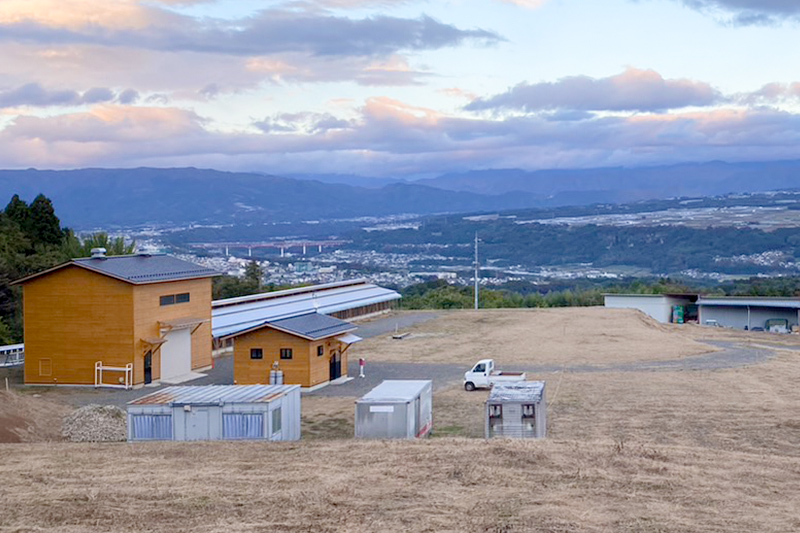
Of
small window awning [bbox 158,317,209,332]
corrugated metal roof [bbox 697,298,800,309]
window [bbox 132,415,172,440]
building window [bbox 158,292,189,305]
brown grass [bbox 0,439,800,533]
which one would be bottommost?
corrugated metal roof [bbox 697,298,800,309]

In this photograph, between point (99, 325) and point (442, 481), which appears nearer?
point (442, 481)

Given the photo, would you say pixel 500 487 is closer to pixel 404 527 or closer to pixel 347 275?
pixel 404 527

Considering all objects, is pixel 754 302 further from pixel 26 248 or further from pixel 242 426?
pixel 242 426

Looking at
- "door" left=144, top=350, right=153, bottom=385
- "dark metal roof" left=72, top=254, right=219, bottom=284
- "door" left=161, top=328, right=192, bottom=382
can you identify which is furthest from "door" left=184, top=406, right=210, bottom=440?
"door" left=161, top=328, right=192, bottom=382

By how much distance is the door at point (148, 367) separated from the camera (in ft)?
115

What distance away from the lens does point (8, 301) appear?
166 ft

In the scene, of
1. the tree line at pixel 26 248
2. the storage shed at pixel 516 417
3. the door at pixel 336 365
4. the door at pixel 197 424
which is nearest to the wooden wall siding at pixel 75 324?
the door at pixel 336 365

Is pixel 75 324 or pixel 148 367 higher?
pixel 75 324

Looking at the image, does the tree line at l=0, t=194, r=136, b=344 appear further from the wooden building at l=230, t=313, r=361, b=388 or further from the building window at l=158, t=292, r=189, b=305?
the wooden building at l=230, t=313, r=361, b=388

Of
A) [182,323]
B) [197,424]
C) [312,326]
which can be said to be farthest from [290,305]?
[197,424]

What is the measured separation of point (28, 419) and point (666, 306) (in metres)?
49.8

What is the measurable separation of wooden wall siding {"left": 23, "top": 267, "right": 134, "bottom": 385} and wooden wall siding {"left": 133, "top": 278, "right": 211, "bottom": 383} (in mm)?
475

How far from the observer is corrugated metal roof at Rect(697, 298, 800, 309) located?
60.2 m

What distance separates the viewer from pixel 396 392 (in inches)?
961
